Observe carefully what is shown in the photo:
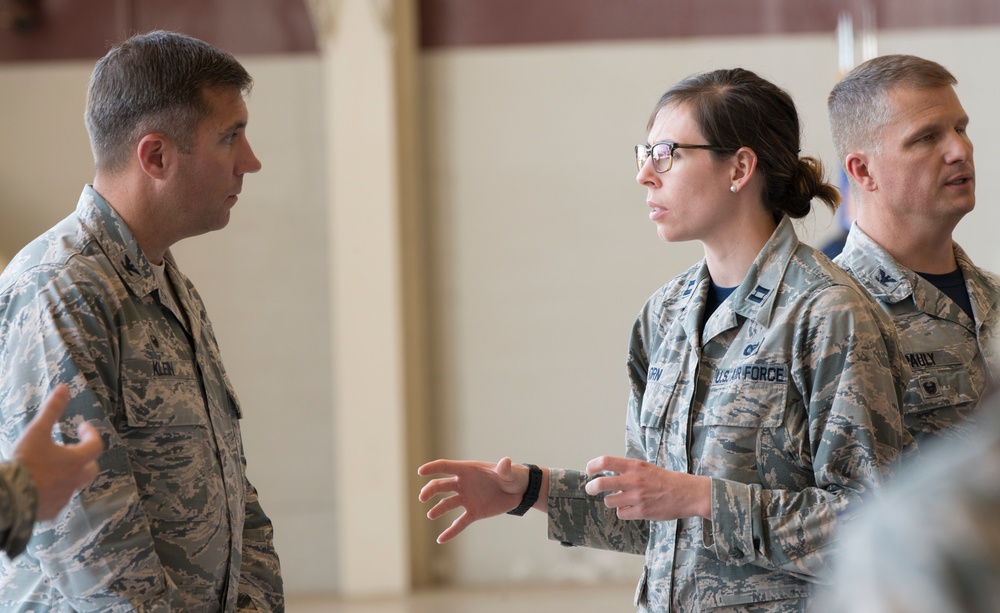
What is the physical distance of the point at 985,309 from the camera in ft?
8.01

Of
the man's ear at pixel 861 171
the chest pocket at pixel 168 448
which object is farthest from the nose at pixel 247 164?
the man's ear at pixel 861 171

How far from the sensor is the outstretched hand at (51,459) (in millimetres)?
1510

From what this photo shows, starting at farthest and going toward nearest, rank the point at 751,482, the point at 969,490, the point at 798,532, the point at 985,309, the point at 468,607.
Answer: the point at 468,607
the point at 985,309
the point at 751,482
the point at 798,532
the point at 969,490

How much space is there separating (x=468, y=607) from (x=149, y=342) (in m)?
3.89

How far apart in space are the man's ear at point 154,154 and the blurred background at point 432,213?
3.72 meters

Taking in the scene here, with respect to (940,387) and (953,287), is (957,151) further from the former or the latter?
(940,387)

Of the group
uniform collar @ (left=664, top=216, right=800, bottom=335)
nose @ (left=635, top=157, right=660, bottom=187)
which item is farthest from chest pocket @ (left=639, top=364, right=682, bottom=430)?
nose @ (left=635, top=157, right=660, bottom=187)

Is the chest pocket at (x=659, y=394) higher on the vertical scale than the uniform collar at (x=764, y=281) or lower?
lower

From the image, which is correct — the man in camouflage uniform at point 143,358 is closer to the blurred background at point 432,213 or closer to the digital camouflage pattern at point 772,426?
the digital camouflage pattern at point 772,426

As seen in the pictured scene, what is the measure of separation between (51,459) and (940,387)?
5.91 feet

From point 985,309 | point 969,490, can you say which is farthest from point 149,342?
point 985,309

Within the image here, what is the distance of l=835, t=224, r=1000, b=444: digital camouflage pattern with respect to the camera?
2.31 meters

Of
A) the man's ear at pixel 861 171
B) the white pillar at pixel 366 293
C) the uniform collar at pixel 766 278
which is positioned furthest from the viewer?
the white pillar at pixel 366 293

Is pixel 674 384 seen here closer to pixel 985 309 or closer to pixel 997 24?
pixel 985 309
